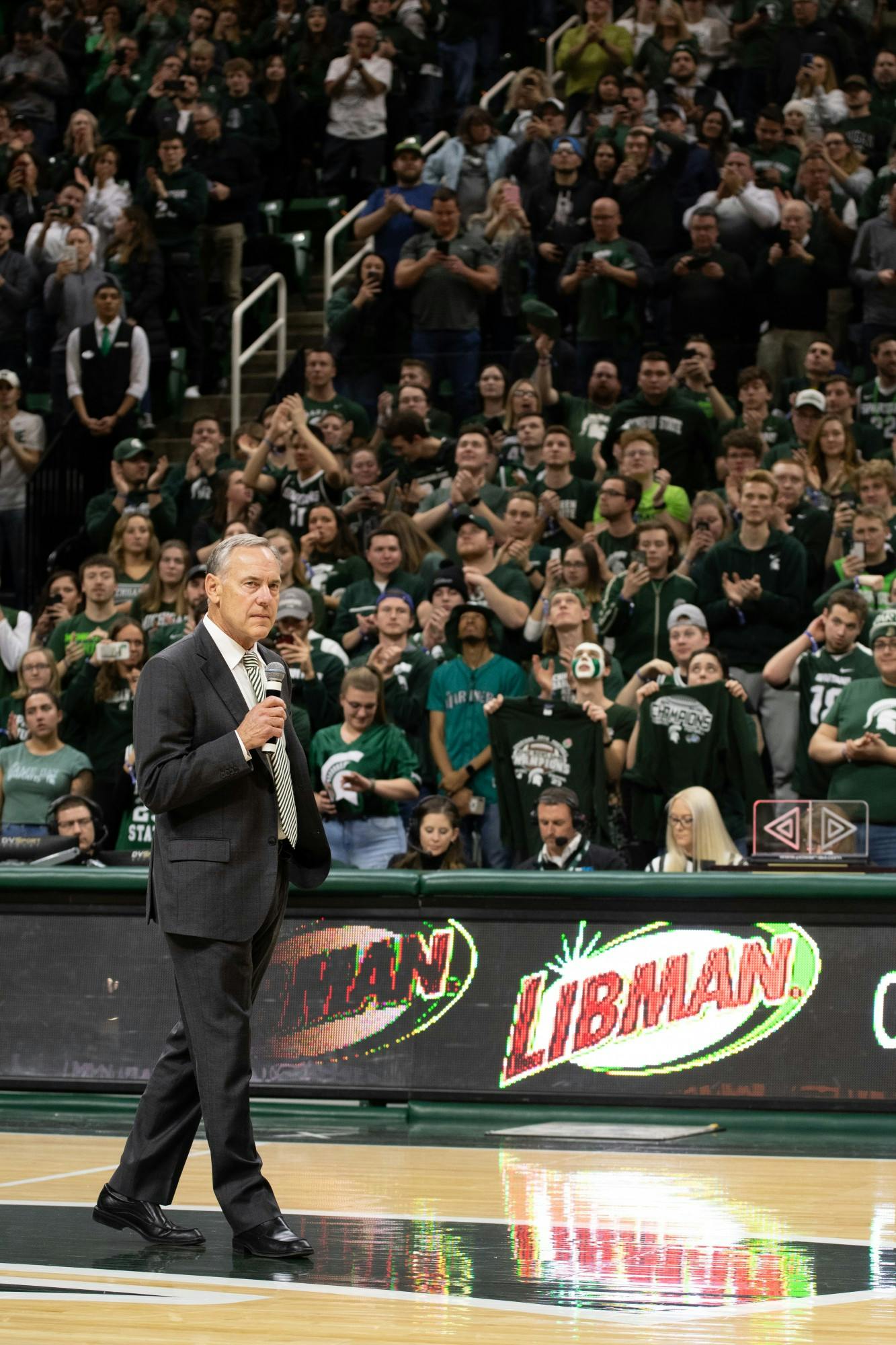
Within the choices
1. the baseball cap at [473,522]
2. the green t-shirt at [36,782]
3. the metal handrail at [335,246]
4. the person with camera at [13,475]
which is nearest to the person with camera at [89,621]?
the green t-shirt at [36,782]

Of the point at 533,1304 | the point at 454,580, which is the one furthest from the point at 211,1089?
the point at 454,580

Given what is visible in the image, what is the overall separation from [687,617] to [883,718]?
1.40m

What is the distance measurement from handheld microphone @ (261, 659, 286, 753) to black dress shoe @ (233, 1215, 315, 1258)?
1.22 m

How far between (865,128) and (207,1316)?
516 inches

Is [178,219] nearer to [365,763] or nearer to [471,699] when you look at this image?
[471,699]

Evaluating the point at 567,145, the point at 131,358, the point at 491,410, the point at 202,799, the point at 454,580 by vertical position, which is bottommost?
the point at 202,799

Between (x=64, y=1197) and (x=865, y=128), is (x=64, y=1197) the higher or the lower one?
the lower one

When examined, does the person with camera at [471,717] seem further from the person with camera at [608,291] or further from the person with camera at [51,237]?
the person with camera at [51,237]

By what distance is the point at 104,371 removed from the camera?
16250 mm

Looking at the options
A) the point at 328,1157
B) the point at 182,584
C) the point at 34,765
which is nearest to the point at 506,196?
the point at 182,584

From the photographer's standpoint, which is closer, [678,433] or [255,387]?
[678,433]

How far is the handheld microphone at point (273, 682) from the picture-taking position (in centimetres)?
545

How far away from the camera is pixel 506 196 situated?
15.7m

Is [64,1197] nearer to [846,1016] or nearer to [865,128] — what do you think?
[846,1016]
